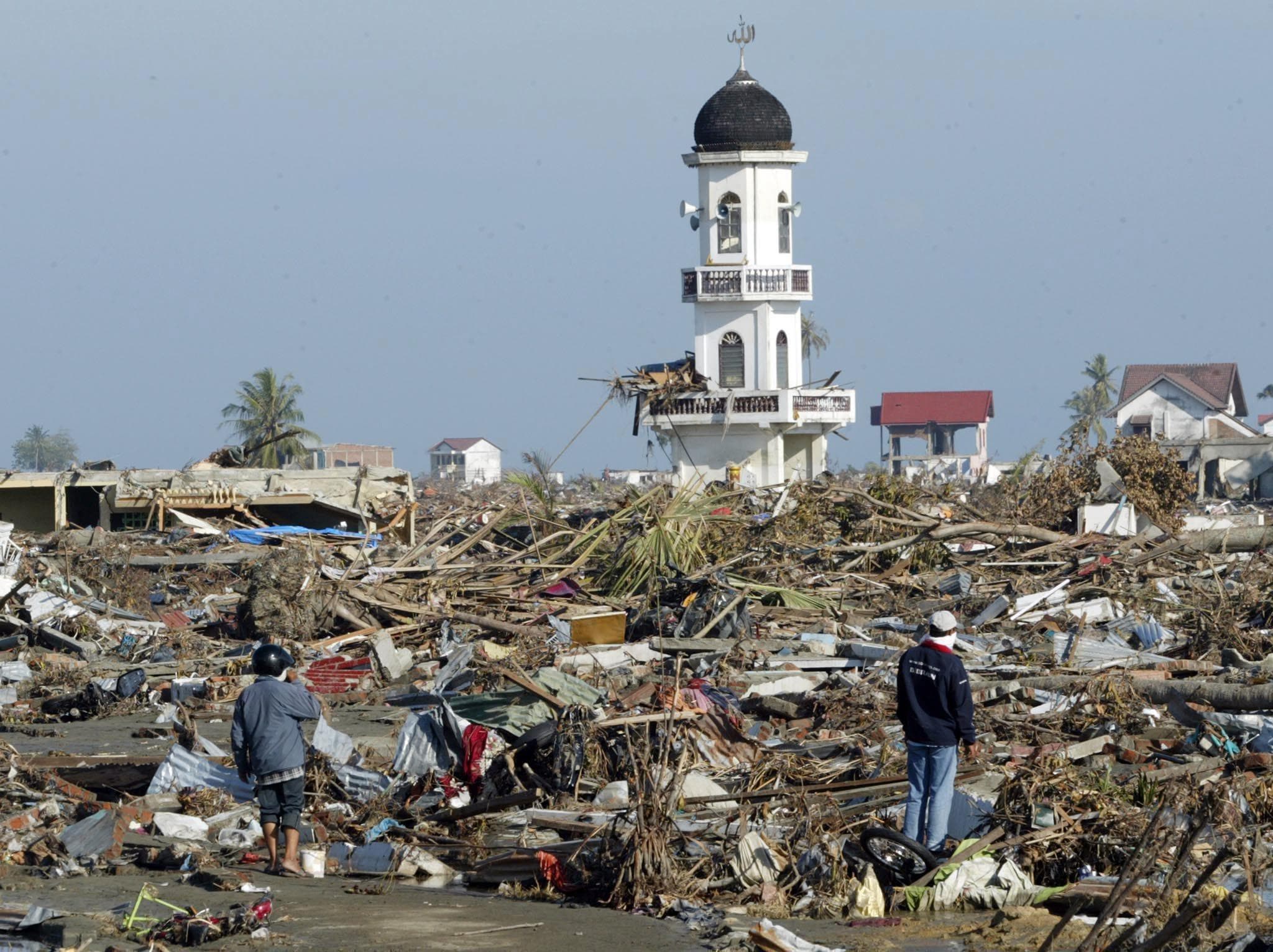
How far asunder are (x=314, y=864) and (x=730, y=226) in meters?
38.9

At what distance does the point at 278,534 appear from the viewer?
25.5 metres

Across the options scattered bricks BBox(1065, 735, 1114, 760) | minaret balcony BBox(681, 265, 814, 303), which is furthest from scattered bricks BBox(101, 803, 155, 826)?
minaret balcony BBox(681, 265, 814, 303)

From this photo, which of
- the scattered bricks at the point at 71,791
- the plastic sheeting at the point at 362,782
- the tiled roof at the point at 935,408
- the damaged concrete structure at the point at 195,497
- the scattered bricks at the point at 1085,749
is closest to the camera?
the plastic sheeting at the point at 362,782

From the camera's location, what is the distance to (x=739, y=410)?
4444 cm

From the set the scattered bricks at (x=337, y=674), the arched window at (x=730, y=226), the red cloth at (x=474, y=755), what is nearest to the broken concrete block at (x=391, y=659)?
the scattered bricks at (x=337, y=674)

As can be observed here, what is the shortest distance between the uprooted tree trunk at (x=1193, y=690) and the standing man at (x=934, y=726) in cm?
500

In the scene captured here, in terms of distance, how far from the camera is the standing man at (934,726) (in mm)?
8445

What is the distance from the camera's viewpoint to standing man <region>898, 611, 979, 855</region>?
27.7ft

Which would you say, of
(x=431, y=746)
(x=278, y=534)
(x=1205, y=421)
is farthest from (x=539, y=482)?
(x=1205, y=421)

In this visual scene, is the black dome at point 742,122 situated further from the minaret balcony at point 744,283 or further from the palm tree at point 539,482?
the palm tree at point 539,482

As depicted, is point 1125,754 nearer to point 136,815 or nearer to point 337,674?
point 136,815

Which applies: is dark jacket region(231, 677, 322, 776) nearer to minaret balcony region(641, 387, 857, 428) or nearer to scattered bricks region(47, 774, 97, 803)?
scattered bricks region(47, 774, 97, 803)

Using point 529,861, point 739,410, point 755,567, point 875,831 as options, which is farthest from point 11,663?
point 739,410

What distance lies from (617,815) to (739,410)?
36396mm
